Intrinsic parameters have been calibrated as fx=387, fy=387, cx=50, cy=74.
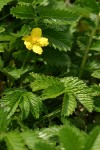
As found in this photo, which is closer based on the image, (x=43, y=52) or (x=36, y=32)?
(x=36, y=32)

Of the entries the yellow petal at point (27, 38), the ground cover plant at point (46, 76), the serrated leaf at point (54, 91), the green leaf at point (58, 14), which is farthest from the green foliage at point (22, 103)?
the green leaf at point (58, 14)

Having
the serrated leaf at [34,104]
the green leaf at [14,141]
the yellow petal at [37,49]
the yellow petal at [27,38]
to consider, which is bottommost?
the serrated leaf at [34,104]

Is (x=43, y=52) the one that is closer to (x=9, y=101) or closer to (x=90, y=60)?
(x=90, y=60)

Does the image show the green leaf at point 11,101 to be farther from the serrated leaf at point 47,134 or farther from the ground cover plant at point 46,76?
the serrated leaf at point 47,134

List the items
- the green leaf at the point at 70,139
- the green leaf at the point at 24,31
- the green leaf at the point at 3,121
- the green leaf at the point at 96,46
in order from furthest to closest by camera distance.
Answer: the green leaf at the point at 96,46 → the green leaf at the point at 24,31 → the green leaf at the point at 3,121 → the green leaf at the point at 70,139

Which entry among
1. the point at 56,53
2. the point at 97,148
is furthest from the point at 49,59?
the point at 97,148

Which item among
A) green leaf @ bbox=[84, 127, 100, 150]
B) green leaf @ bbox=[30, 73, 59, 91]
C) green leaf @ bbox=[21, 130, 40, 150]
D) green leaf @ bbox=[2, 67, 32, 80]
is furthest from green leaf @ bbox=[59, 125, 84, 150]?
green leaf @ bbox=[2, 67, 32, 80]

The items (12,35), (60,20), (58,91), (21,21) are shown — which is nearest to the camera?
(58,91)
